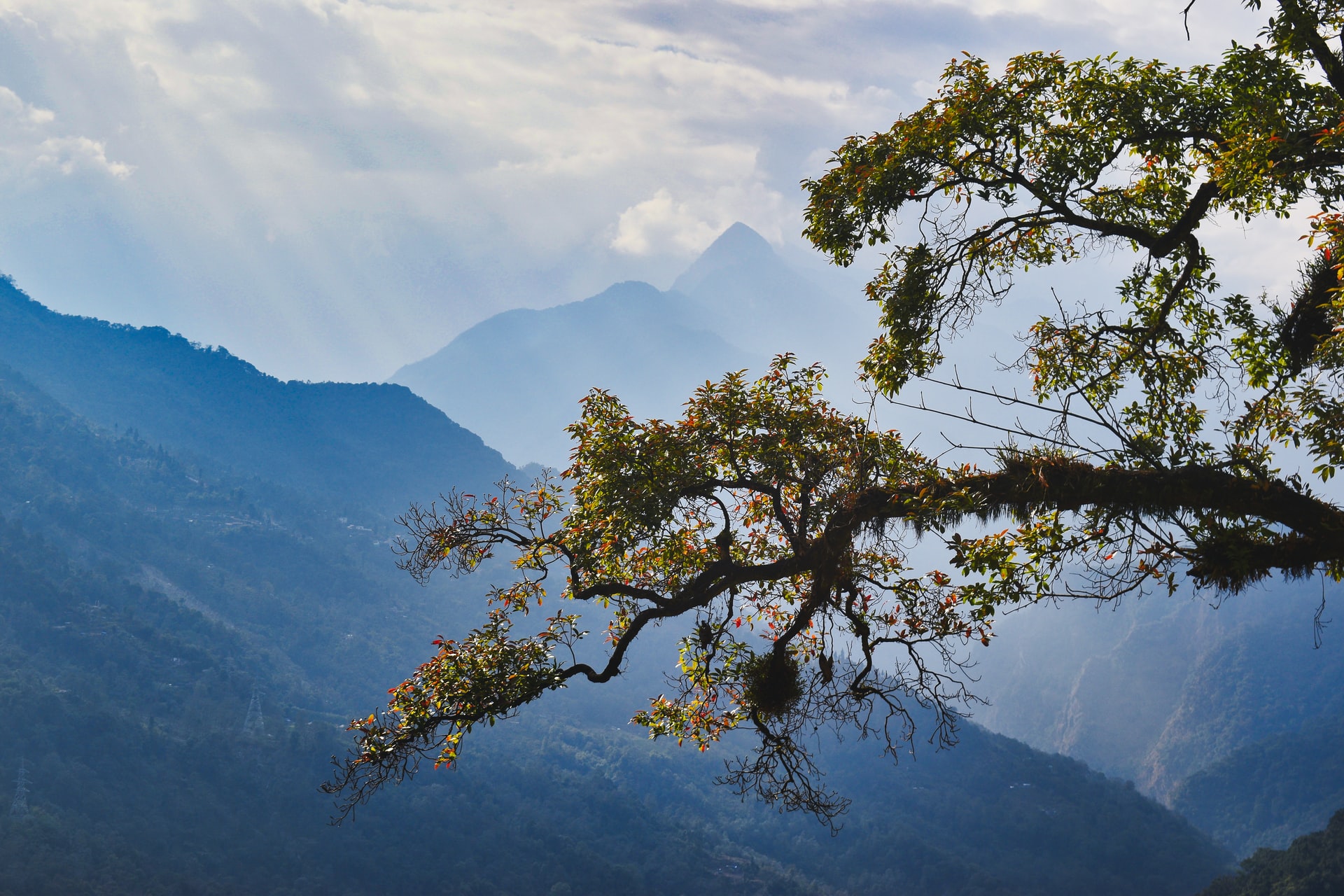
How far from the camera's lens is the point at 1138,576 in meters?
5.61

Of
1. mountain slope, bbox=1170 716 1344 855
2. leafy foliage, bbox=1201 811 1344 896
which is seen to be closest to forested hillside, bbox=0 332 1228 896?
mountain slope, bbox=1170 716 1344 855

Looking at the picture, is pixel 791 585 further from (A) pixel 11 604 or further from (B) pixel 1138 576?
(A) pixel 11 604

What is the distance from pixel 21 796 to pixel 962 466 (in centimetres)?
12220

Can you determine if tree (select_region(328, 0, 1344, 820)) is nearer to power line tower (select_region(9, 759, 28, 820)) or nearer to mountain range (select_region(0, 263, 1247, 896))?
mountain range (select_region(0, 263, 1247, 896))

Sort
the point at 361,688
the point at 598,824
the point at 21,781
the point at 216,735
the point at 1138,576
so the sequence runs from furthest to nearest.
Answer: the point at 361,688
the point at 598,824
the point at 216,735
the point at 21,781
the point at 1138,576

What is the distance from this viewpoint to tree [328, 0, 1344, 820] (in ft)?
19.5

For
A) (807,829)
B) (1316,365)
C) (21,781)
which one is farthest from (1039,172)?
(807,829)

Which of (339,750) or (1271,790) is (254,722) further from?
(1271,790)

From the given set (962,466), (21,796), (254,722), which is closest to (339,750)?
(254,722)

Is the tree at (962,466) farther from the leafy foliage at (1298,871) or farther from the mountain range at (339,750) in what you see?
the mountain range at (339,750)

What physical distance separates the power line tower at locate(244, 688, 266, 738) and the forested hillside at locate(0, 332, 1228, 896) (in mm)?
346

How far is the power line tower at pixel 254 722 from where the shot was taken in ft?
398

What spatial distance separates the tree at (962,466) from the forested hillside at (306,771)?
10233cm

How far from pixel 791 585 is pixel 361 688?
15890cm
